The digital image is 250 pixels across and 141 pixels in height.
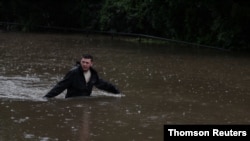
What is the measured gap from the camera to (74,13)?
4797cm

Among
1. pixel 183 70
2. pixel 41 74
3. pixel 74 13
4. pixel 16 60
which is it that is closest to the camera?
pixel 41 74

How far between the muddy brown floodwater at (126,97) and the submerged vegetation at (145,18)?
339 centimetres

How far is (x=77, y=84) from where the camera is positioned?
46.8 ft

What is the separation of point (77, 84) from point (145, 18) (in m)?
26.7

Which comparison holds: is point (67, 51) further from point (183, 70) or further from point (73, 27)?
point (73, 27)

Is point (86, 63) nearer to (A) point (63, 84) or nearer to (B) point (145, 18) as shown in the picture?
(A) point (63, 84)

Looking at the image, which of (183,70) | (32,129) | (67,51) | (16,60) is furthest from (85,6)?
(32,129)

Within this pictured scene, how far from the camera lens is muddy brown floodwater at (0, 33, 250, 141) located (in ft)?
36.8

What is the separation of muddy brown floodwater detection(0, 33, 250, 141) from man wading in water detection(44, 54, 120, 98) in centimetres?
23

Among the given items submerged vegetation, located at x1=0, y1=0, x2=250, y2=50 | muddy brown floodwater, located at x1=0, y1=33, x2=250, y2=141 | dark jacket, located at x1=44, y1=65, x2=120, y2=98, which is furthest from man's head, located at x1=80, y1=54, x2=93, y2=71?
submerged vegetation, located at x1=0, y1=0, x2=250, y2=50

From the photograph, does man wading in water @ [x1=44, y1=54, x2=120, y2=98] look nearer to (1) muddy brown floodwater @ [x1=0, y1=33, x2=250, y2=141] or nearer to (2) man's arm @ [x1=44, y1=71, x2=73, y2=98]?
(2) man's arm @ [x1=44, y1=71, x2=73, y2=98]

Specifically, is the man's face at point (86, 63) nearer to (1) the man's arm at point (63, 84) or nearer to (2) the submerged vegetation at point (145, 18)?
(1) the man's arm at point (63, 84)

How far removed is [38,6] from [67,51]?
68.2 feet

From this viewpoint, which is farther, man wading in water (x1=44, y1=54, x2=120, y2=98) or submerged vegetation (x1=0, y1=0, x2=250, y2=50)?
submerged vegetation (x1=0, y1=0, x2=250, y2=50)
